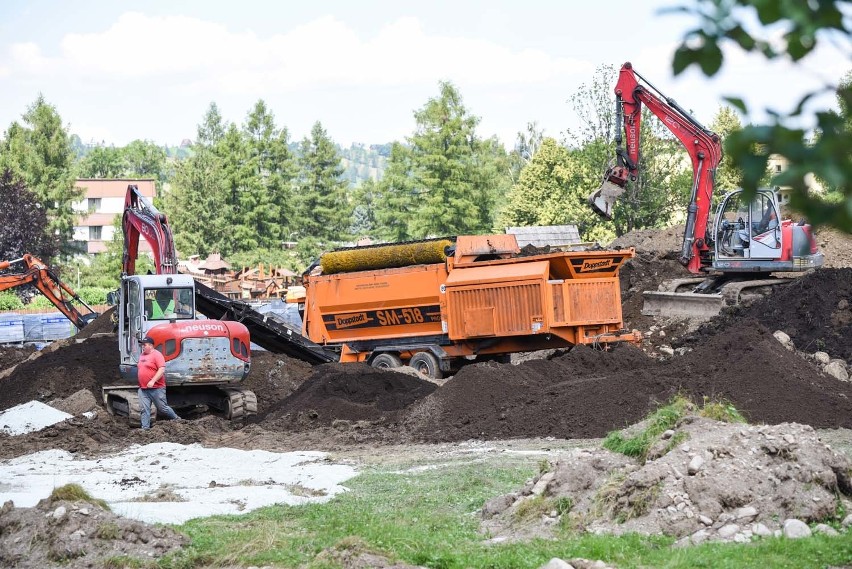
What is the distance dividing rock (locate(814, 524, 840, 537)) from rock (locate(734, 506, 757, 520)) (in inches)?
18.0

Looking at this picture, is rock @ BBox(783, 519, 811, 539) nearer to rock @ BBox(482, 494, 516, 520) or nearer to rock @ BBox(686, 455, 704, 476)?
rock @ BBox(686, 455, 704, 476)

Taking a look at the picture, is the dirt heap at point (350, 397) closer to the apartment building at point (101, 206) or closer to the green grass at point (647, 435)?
the green grass at point (647, 435)

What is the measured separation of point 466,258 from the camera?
24.2 m

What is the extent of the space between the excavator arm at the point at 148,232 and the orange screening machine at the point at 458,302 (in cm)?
400

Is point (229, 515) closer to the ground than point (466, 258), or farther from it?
closer to the ground

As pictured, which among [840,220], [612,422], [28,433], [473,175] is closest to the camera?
[840,220]

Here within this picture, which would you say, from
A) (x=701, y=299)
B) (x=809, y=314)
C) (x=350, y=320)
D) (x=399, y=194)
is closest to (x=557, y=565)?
(x=809, y=314)

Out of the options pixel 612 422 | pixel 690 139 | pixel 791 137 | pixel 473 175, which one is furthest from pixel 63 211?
pixel 791 137

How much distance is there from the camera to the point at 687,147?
94.7ft

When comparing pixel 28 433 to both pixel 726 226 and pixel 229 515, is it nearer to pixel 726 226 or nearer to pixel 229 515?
pixel 229 515

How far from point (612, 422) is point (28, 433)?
945 cm

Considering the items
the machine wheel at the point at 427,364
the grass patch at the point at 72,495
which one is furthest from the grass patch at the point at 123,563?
the machine wheel at the point at 427,364

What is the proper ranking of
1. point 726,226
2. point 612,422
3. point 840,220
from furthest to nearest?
point 726,226
point 612,422
point 840,220

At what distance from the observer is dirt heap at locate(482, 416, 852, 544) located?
9.19 meters
